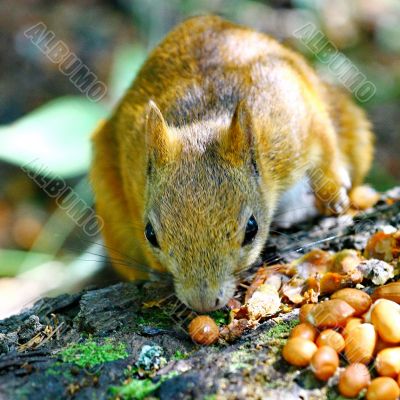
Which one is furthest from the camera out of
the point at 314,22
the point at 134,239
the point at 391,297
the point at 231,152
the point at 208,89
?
the point at 314,22

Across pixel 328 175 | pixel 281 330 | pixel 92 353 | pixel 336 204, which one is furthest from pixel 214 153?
pixel 336 204

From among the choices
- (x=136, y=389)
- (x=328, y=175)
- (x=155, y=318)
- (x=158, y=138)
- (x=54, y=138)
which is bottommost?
(x=136, y=389)

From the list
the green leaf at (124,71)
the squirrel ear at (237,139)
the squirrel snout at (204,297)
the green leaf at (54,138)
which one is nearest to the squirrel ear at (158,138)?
the squirrel ear at (237,139)

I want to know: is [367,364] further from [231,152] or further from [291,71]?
[291,71]

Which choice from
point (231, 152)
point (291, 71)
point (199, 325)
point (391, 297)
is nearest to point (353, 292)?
point (391, 297)

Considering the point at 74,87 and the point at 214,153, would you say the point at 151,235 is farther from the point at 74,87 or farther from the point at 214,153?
the point at 74,87

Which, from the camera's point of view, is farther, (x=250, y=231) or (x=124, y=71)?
(x=124, y=71)
